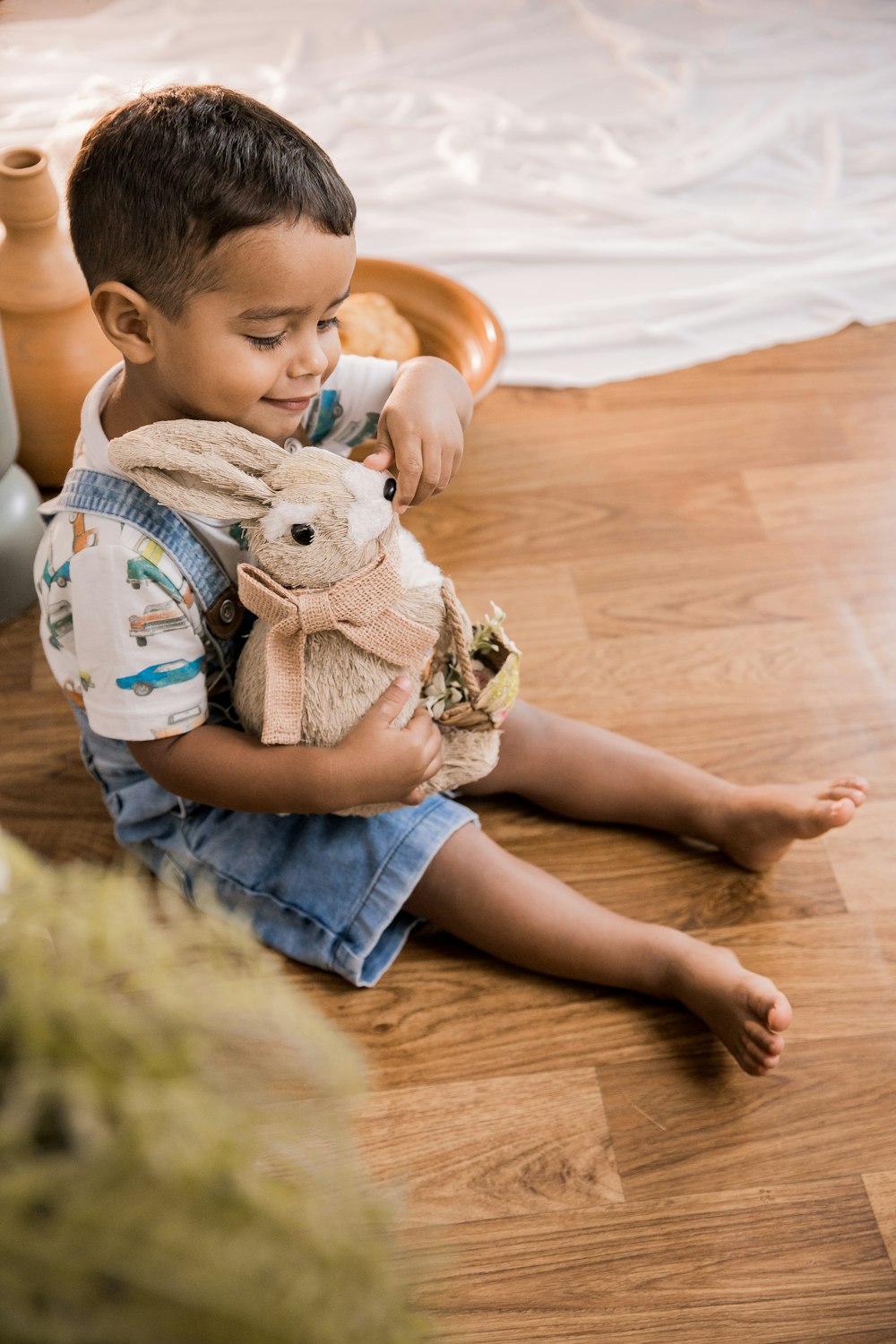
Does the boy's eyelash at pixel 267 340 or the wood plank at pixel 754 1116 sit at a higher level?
the boy's eyelash at pixel 267 340

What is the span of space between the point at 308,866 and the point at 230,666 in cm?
15

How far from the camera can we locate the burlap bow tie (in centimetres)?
67

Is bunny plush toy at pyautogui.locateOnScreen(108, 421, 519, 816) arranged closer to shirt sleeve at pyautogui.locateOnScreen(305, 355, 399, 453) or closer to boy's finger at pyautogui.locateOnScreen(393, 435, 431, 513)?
boy's finger at pyautogui.locateOnScreen(393, 435, 431, 513)

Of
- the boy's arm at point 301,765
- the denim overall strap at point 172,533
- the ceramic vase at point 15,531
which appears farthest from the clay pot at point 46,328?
the boy's arm at point 301,765

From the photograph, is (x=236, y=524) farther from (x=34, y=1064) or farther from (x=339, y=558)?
(x=34, y=1064)

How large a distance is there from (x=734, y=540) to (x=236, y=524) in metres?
0.63

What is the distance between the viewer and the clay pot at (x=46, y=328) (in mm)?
1099

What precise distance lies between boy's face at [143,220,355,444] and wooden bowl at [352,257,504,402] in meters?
0.48

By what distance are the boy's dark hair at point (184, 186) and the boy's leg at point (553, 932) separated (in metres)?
0.43

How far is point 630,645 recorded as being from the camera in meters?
1.10

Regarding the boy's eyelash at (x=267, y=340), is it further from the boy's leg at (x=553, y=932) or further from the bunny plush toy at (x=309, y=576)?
the boy's leg at (x=553, y=932)

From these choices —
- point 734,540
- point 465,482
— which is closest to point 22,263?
point 465,482

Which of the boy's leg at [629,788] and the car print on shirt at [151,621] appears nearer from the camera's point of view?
the car print on shirt at [151,621]

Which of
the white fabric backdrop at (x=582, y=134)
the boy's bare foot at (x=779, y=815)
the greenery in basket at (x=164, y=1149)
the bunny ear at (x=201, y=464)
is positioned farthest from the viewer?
the white fabric backdrop at (x=582, y=134)
